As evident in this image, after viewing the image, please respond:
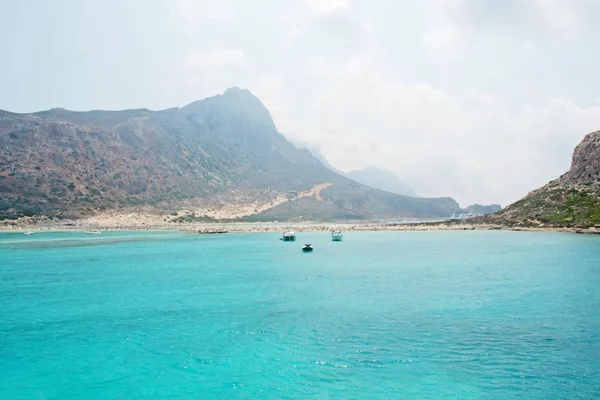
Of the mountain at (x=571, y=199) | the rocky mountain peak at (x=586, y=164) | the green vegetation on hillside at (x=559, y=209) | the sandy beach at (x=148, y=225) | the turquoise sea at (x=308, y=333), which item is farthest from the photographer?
the sandy beach at (x=148, y=225)

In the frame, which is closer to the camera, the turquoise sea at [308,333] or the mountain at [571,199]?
the turquoise sea at [308,333]

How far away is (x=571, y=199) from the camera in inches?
4518

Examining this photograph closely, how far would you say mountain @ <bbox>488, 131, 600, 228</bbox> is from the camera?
10702 centimetres

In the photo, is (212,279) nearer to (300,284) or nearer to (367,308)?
(300,284)

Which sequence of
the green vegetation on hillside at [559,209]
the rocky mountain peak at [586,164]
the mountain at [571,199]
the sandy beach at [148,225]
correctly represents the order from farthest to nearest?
1. the sandy beach at [148,225]
2. the rocky mountain peak at [586,164]
3. the mountain at [571,199]
4. the green vegetation on hillside at [559,209]

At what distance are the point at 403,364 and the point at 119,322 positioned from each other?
859 inches

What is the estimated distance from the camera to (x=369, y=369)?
72.9ft

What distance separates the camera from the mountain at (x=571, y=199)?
10702cm

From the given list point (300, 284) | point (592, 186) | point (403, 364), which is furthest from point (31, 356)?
point (592, 186)

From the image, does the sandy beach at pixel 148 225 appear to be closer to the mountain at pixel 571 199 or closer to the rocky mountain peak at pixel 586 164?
the mountain at pixel 571 199

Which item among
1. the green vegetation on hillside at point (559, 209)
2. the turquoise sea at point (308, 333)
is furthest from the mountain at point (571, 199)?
the turquoise sea at point (308, 333)

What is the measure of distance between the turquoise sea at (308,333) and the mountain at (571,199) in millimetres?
54244

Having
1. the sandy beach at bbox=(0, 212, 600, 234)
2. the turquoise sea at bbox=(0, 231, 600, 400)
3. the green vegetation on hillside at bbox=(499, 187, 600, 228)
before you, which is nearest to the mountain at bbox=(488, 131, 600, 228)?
the green vegetation on hillside at bbox=(499, 187, 600, 228)

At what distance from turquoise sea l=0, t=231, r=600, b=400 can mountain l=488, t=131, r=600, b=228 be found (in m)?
54.2
